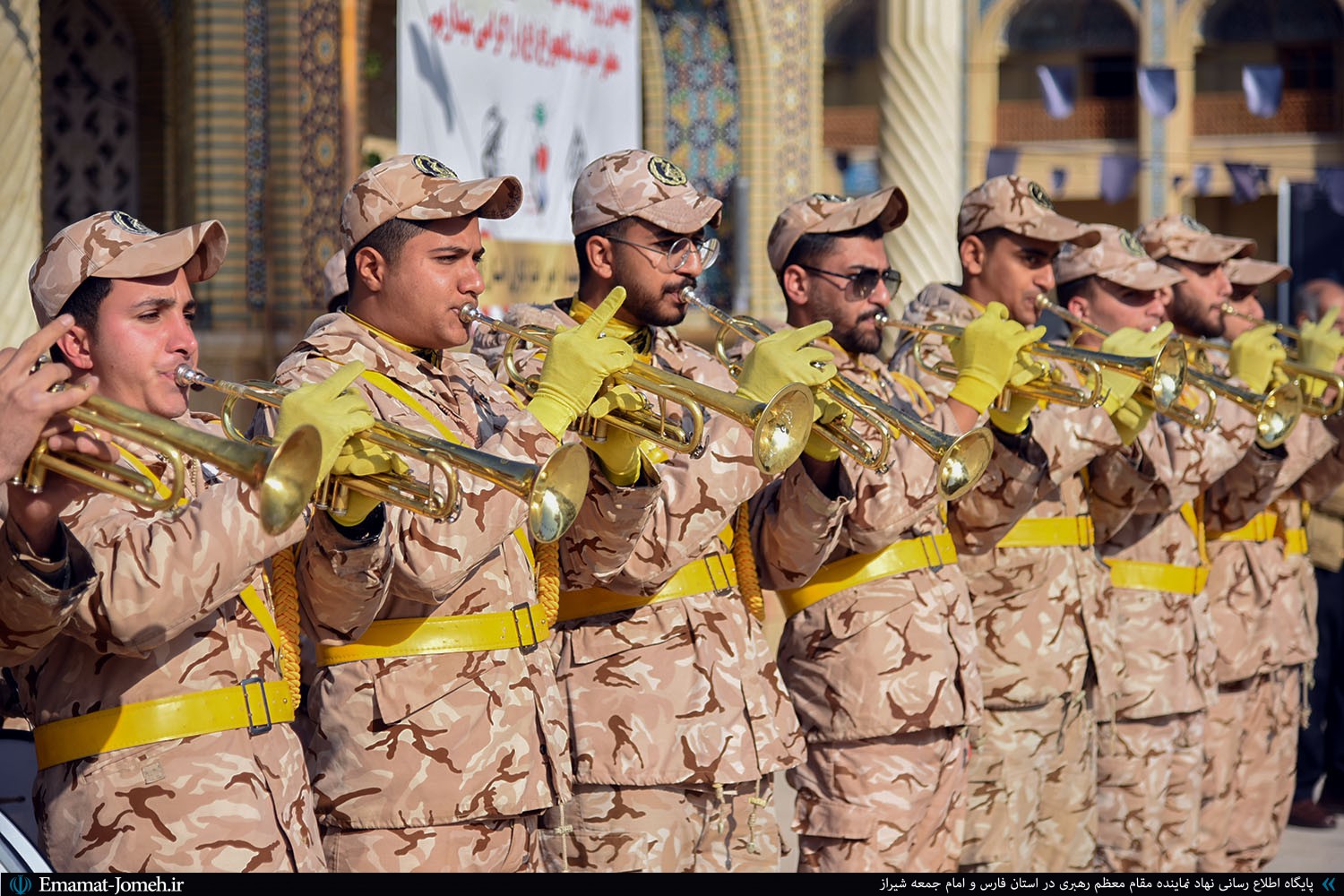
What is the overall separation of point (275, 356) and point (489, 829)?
6.68 m

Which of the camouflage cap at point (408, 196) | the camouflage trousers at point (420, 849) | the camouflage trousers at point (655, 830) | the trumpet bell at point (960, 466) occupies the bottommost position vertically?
the camouflage trousers at point (655, 830)

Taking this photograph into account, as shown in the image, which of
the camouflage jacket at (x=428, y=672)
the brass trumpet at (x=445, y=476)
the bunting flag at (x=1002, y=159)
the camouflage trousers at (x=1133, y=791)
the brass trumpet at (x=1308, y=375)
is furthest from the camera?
the bunting flag at (x=1002, y=159)

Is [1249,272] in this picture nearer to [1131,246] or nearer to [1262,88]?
[1131,246]

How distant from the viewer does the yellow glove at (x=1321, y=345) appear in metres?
6.68

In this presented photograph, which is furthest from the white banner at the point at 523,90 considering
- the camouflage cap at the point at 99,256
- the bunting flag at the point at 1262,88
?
the bunting flag at the point at 1262,88

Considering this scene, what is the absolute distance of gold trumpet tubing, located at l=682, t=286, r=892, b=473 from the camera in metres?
4.18

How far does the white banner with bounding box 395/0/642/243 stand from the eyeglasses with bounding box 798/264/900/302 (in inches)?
151

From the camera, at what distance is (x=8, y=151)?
19.9 feet

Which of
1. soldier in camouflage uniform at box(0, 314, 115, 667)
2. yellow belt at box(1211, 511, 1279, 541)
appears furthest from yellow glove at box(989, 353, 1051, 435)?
soldier in camouflage uniform at box(0, 314, 115, 667)

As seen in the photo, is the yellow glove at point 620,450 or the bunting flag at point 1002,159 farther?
the bunting flag at point 1002,159

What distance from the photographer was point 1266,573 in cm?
700

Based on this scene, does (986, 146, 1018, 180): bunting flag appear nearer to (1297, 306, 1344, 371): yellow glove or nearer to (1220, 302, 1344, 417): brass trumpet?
(1297, 306, 1344, 371): yellow glove

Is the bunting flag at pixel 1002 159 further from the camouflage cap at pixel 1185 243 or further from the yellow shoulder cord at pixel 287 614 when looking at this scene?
the yellow shoulder cord at pixel 287 614

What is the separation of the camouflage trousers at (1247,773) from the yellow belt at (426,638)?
3832mm
